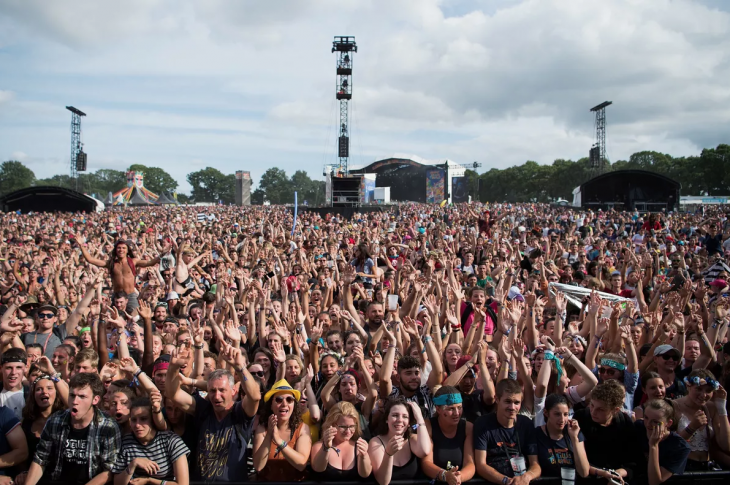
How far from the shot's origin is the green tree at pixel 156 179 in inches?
5551

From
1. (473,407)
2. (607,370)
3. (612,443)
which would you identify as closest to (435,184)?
(607,370)

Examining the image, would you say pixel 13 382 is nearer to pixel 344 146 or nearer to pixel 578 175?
pixel 344 146

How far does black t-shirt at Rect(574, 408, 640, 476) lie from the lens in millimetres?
3578

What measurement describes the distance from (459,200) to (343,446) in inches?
2610

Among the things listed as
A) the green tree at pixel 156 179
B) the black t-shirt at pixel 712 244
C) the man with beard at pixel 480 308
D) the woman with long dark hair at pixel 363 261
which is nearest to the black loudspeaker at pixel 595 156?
the black t-shirt at pixel 712 244

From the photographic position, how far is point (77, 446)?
3.46 metres

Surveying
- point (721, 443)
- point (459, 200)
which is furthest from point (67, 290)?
point (459, 200)

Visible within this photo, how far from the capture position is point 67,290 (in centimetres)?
865

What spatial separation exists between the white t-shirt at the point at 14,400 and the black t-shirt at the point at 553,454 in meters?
3.61

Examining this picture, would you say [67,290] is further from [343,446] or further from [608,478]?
[608,478]

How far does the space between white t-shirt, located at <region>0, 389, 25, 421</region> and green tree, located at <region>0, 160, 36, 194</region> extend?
118330mm

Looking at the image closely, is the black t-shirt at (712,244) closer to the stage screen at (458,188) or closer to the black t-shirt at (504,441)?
the black t-shirt at (504,441)

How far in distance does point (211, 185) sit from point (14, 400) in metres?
134

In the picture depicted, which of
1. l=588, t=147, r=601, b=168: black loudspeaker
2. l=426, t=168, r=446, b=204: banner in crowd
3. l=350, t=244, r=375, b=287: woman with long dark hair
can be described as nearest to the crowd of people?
l=350, t=244, r=375, b=287: woman with long dark hair
